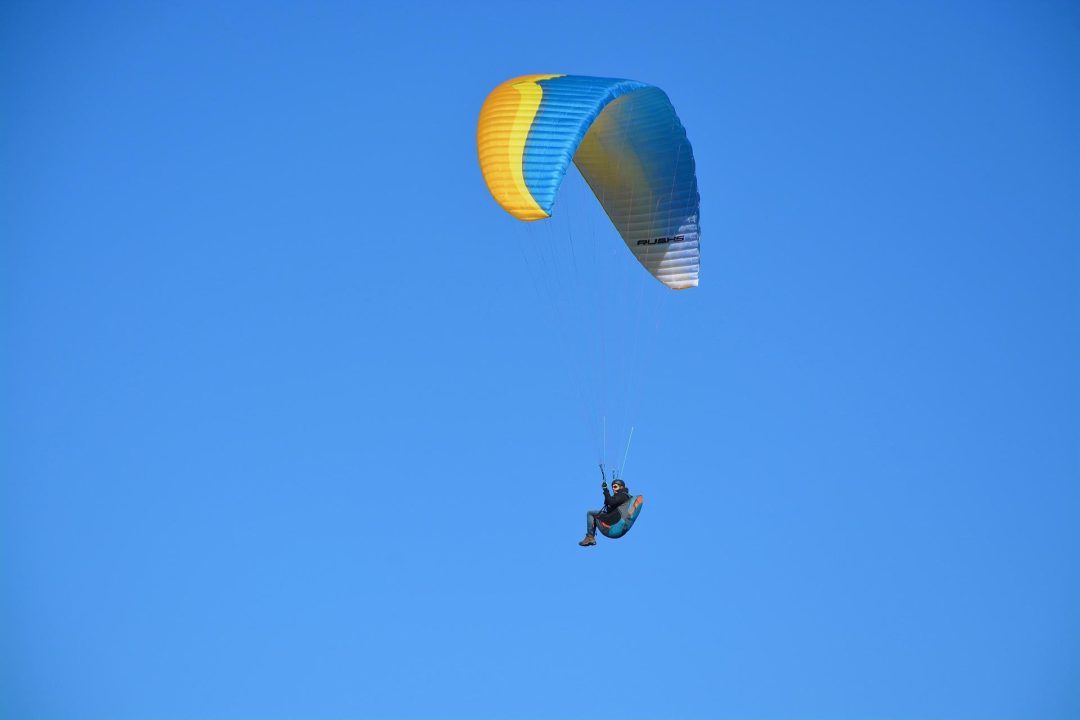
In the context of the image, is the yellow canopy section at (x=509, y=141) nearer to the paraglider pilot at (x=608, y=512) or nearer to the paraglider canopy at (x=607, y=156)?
the paraglider canopy at (x=607, y=156)

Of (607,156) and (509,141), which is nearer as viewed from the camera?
(509,141)

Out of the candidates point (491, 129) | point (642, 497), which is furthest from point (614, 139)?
point (642, 497)

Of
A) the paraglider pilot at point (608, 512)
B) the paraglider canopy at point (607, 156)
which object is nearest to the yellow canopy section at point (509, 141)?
the paraglider canopy at point (607, 156)

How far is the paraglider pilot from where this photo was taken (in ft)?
101

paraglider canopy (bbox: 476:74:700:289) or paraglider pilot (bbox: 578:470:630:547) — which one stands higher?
paraglider canopy (bbox: 476:74:700:289)

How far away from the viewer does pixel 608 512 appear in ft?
101

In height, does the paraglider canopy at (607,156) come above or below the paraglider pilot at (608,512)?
above

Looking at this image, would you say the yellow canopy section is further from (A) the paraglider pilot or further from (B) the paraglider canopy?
(A) the paraglider pilot

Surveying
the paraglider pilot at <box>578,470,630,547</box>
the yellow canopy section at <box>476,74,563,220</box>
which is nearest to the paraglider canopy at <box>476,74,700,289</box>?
Result: the yellow canopy section at <box>476,74,563,220</box>

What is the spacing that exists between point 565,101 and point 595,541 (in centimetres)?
649

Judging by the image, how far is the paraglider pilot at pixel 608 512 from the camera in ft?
101

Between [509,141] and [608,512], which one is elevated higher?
[509,141]

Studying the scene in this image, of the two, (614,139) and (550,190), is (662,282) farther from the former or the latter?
(550,190)

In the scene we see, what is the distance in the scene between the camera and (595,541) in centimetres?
3083
